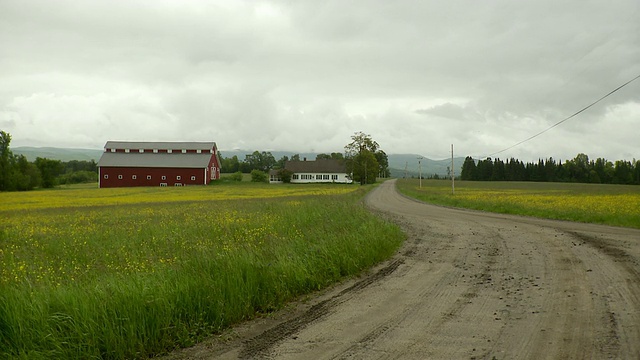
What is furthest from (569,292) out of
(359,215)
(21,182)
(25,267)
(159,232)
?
(21,182)

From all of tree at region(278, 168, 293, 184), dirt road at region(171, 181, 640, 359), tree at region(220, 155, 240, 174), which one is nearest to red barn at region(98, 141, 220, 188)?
tree at region(278, 168, 293, 184)

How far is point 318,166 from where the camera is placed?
131875mm

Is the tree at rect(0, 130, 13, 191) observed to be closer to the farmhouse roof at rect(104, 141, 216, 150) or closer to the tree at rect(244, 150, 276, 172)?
the farmhouse roof at rect(104, 141, 216, 150)

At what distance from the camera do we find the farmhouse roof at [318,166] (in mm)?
129625

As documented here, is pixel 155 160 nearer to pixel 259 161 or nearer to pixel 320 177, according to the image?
pixel 320 177

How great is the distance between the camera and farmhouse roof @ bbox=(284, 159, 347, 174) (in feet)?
425

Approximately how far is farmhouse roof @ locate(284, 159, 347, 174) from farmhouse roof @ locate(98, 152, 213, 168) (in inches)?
1652

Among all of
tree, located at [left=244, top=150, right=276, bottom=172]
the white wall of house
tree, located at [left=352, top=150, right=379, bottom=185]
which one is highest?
tree, located at [left=244, top=150, right=276, bottom=172]

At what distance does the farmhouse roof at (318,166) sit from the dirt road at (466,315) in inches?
4656

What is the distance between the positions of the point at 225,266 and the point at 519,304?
5.25 metres

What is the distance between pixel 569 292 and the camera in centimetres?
762

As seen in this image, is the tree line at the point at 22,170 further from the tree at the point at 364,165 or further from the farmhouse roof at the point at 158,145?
the tree at the point at 364,165

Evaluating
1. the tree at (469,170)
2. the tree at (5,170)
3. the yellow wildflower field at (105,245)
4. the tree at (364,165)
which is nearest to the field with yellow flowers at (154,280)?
the yellow wildflower field at (105,245)

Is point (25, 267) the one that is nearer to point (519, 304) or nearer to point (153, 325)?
point (153, 325)
